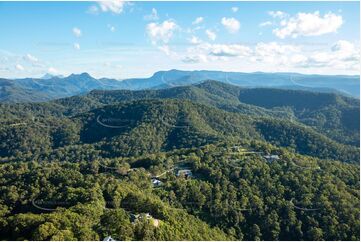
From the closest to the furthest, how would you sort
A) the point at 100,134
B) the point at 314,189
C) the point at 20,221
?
the point at 20,221, the point at 314,189, the point at 100,134

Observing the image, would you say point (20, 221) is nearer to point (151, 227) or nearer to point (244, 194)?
point (151, 227)

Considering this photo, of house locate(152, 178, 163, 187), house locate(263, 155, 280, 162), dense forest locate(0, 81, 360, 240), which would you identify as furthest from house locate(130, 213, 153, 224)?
house locate(263, 155, 280, 162)

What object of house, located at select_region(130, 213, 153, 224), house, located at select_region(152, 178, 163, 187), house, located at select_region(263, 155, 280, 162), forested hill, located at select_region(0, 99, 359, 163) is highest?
house, located at select_region(130, 213, 153, 224)

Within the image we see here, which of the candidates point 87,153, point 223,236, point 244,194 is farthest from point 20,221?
point 87,153

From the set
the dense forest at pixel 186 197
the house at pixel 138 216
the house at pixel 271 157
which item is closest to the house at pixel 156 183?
the dense forest at pixel 186 197

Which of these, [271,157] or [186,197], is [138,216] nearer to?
[186,197]

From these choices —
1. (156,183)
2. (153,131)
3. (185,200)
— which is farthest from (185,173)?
(153,131)

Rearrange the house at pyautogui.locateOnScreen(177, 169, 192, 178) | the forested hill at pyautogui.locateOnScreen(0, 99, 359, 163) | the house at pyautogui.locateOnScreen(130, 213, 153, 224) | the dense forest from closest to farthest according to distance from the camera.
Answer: the dense forest → the house at pyautogui.locateOnScreen(130, 213, 153, 224) → the house at pyautogui.locateOnScreen(177, 169, 192, 178) → the forested hill at pyautogui.locateOnScreen(0, 99, 359, 163)

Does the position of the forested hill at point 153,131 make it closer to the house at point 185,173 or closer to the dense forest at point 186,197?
the dense forest at point 186,197

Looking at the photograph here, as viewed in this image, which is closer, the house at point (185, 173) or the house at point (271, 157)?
the house at point (185, 173)

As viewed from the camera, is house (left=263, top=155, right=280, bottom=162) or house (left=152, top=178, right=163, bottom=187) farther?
house (left=263, top=155, right=280, bottom=162)

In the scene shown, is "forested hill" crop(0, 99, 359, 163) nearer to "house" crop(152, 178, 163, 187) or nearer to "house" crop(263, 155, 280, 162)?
"house" crop(263, 155, 280, 162)
